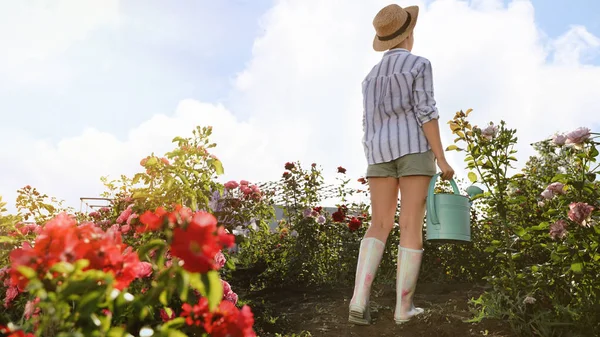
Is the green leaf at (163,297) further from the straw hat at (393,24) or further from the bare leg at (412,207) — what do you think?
the straw hat at (393,24)

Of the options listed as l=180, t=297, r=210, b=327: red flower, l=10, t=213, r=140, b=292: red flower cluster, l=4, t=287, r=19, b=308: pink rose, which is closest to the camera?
l=10, t=213, r=140, b=292: red flower cluster

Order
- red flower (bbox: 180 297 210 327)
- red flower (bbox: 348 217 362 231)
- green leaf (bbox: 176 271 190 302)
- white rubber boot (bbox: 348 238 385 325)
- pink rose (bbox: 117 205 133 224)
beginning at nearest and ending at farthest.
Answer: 1. green leaf (bbox: 176 271 190 302)
2. red flower (bbox: 180 297 210 327)
3. pink rose (bbox: 117 205 133 224)
4. white rubber boot (bbox: 348 238 385 325)
5. red flower (bbox: 348 217 362 231)

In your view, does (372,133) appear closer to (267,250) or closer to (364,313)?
(364,313)

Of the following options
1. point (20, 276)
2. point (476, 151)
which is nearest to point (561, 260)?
point (476, 151)

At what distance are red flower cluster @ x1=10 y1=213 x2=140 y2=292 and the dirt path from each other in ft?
6.88

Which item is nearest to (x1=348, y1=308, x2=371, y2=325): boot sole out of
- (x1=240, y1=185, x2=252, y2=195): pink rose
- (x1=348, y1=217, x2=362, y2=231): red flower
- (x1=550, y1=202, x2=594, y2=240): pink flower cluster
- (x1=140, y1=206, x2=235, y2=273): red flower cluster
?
(x1=550, y1=202, x2=594, y2=240): pink flower cluster

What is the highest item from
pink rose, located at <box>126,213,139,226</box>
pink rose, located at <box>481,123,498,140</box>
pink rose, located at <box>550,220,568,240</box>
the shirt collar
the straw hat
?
the straw hat

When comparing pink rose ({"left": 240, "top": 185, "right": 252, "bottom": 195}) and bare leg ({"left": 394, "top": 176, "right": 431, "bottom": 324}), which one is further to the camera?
pink rose ({"left": 240, "top": 185, "right": 252, "bottom": 195})

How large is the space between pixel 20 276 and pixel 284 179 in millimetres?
4491

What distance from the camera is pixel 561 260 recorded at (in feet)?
8.89

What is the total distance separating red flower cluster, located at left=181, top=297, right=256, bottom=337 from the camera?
4.04ft

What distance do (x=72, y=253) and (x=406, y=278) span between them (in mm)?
2160

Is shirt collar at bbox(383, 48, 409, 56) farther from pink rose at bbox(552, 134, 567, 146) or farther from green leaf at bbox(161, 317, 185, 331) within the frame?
green leaf at bbox(161, 317, 185, 331)

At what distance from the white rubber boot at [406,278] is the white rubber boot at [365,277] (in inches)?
5.7
